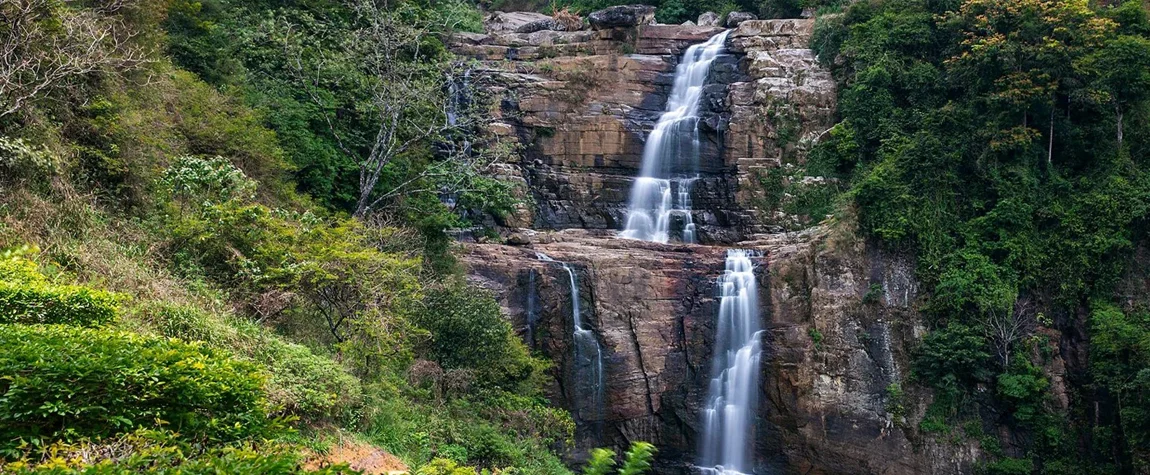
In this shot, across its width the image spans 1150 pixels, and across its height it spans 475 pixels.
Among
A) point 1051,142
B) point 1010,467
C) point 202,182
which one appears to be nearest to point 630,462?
point 202,182

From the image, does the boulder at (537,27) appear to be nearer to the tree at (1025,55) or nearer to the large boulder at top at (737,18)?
the large boulder at top at (737,18)

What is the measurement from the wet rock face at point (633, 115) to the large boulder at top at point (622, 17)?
0.43ft

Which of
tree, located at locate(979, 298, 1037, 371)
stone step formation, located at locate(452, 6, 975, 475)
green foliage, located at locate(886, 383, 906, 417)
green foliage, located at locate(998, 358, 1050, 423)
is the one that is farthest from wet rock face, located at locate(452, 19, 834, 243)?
green foliage, located at locate(998, 358, 1050, 423)

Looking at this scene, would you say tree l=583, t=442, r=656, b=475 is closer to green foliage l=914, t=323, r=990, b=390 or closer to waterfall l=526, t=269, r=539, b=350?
waterfall l=526, t=269, r=539, b=350

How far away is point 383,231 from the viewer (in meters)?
16.8

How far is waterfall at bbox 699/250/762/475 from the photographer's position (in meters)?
20.1

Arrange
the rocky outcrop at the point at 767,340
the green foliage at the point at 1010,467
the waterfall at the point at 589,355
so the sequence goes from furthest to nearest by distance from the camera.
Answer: the waterfall at the point at 589,355
the rocky outcrop at the point at 767,340
the green foliage at the point at 1010,467

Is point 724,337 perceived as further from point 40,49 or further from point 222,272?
point 40,49

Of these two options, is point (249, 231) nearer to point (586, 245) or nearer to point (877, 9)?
point (586, 245)

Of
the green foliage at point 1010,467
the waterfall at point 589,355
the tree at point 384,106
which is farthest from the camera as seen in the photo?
the waterfall at point 589,355

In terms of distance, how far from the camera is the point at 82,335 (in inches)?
238

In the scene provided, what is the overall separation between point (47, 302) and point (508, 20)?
28.4 m

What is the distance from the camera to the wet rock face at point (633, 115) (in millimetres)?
25094

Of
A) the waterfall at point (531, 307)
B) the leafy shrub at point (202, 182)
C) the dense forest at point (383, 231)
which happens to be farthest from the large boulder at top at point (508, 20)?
the leafy shrub at point (202, 182)
